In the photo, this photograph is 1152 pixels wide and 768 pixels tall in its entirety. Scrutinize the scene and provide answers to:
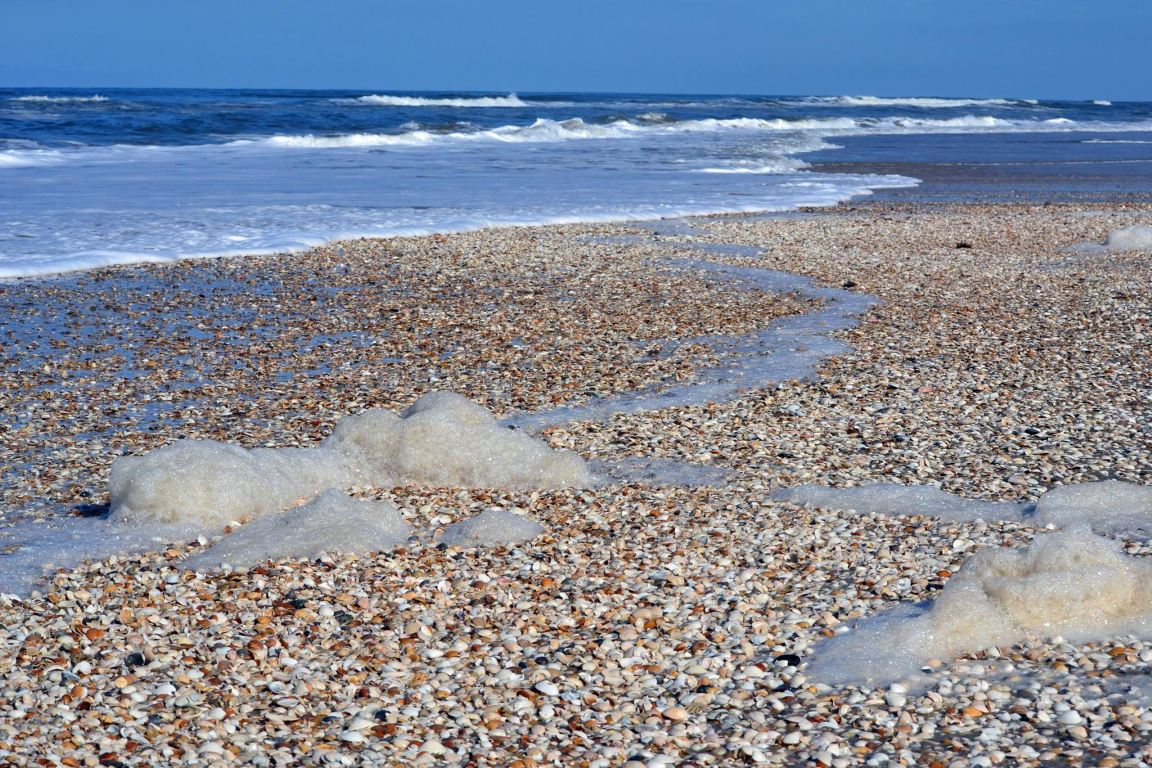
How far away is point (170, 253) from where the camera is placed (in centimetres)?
1300

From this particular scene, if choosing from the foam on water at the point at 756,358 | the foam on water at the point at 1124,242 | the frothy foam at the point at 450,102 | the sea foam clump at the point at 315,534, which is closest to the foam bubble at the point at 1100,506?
the foam on water at the point at 756,358

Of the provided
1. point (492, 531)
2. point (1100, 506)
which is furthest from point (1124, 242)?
point (492, 531)

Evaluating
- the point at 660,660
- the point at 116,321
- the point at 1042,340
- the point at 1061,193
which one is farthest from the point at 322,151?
the point at 660,660

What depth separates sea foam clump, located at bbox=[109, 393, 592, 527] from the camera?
5.30m

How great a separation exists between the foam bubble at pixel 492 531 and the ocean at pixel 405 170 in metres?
8.20

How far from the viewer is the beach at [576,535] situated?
3.51m

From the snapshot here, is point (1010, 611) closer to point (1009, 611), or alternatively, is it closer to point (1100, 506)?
point (1009, 611)

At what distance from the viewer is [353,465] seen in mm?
5922

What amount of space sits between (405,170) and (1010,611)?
22.8 metres

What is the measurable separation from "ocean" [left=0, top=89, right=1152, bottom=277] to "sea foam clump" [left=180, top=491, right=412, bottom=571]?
25.6 ft

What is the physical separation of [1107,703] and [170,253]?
37.7 feet

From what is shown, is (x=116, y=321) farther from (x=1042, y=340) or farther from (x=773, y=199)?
(x=773, y=199)

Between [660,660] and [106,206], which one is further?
[106,206]

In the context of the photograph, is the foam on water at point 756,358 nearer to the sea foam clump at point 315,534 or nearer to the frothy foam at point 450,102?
the sea foam clump at point 315,534
